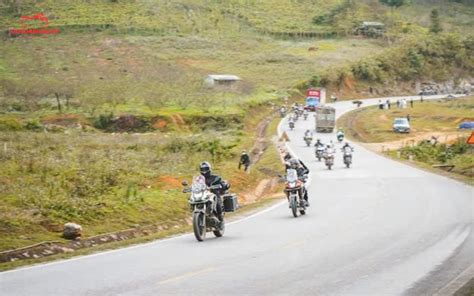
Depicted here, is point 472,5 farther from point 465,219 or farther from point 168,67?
point 465,219

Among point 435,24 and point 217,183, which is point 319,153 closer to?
point 217,183

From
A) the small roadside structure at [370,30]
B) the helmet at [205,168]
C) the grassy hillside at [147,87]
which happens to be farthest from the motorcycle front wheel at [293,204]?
the small roadside structure at [370,30]

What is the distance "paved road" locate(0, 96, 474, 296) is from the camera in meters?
12.2

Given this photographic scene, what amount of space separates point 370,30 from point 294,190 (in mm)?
127084

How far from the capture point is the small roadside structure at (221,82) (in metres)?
95.2

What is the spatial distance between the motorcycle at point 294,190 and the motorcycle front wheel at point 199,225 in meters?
5.73

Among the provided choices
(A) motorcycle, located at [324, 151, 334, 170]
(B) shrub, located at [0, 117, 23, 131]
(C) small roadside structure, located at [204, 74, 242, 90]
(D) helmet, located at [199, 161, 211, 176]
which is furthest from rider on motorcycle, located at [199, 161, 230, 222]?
(C) small roadside structure, located at [204, 74, 242, 90]

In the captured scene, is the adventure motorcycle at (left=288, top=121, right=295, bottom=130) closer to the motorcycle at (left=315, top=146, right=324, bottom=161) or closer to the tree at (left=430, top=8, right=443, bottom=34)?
the motorcycle at (left=315, top=146, right=324, bottom=161)

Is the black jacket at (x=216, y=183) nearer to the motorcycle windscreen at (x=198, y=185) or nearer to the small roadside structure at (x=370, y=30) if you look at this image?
the motorcycle windscreen at (x=198, y=185)

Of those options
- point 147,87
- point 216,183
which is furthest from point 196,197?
point 147,87

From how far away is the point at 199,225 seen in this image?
1742 centimetres

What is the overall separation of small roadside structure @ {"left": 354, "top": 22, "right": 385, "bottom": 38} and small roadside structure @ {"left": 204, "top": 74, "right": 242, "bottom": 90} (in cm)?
5481

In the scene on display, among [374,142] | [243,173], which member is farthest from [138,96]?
[243,173]

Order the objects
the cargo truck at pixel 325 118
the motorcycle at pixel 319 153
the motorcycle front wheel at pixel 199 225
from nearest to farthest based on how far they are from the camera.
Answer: the motorcycle front wheel at pixel 199 225
the motorcycle at pixel 319 153
the cargo truck at pixel 325 118
